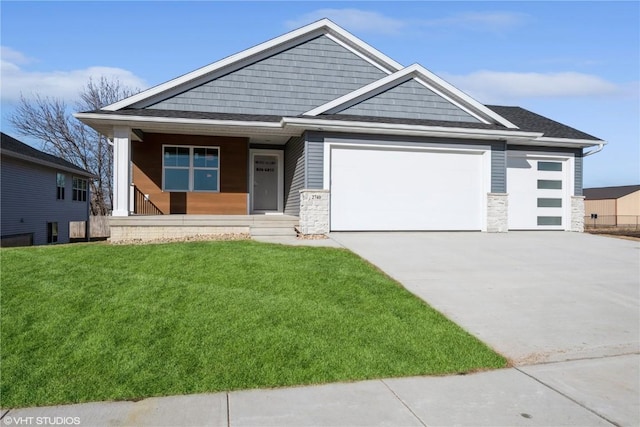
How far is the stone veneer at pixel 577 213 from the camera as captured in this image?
15781 millimetres

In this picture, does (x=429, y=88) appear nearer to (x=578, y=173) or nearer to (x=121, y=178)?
(x=578, y=173)

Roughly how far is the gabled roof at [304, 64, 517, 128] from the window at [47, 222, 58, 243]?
19.1 metres

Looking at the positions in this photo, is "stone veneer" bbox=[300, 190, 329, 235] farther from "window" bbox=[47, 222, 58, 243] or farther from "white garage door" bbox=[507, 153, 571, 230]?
"window" bbox=[47, 222, 58, 243]

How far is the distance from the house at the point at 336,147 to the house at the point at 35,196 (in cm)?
877

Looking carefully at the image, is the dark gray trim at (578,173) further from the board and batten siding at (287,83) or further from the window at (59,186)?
the window at (59,186)

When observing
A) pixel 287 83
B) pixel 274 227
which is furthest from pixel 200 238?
pixel 287 83

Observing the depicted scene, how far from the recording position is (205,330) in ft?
17.7

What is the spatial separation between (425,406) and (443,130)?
1076cm

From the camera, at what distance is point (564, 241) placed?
13125 millimetres

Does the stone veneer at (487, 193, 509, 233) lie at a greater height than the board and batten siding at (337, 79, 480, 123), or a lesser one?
lesser

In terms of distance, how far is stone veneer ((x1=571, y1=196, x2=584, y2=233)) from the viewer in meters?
15.8

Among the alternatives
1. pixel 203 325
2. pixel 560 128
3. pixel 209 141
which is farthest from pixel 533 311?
pixel 560 128

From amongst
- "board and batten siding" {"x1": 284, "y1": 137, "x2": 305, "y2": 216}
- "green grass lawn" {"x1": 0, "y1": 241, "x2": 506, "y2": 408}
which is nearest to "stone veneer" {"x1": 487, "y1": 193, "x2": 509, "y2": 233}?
"board and batten siding" {"x1": 284, "y1": 137, "x2": 305, "y2": 216}

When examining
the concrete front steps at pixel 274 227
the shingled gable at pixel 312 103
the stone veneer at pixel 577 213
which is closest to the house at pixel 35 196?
the shingled gable at pixel 312 103
